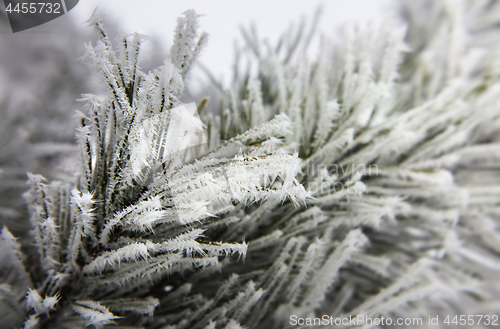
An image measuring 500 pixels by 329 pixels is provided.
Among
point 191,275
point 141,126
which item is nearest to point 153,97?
point 141,126

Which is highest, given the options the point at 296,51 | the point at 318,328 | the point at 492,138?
the point at 296,51

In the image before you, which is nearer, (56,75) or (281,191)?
(281,191)

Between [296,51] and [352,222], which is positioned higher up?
[296,51]

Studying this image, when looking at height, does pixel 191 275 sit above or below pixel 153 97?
below

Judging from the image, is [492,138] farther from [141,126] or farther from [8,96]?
[8,96]

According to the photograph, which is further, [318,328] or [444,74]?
[444,74]

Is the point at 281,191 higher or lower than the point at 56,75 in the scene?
lower

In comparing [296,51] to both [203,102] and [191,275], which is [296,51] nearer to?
[203,102]

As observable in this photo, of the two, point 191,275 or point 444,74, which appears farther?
point 444,74

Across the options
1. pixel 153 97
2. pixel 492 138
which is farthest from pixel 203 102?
pixel 492 138
